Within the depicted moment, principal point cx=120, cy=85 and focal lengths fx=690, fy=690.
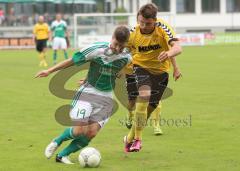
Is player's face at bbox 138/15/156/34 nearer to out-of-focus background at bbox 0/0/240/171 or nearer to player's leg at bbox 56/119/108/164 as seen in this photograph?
player's leg at bbox 56/119/108/164

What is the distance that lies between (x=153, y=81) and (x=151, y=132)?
183 cm

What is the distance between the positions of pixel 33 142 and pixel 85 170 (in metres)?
2.37

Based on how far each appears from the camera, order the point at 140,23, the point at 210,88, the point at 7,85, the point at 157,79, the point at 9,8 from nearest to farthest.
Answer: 1. the point at 140,23
2. the point at 157,79
3. the point at 210,88
4. the point at 7,85
5. the point at 9,8

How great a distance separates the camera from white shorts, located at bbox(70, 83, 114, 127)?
8.77m

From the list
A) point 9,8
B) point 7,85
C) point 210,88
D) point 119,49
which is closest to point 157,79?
point 119,49

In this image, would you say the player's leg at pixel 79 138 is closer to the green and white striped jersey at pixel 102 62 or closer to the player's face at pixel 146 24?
the green and white striped jersey at pixel 102 62

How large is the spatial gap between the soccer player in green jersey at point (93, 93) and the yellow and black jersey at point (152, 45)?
2.86 feet

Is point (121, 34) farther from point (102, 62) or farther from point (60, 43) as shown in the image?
point (60, 43)

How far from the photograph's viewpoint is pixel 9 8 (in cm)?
5778

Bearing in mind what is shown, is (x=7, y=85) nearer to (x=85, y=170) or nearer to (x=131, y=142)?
(x=131, y=142)

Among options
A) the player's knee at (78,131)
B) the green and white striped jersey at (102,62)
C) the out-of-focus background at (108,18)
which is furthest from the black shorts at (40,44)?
the player's knee at (78,131)

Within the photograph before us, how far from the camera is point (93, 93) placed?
29.1ft

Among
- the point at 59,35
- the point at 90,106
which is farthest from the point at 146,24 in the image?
the point at 59,35

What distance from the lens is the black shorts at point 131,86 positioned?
36.0 feet
